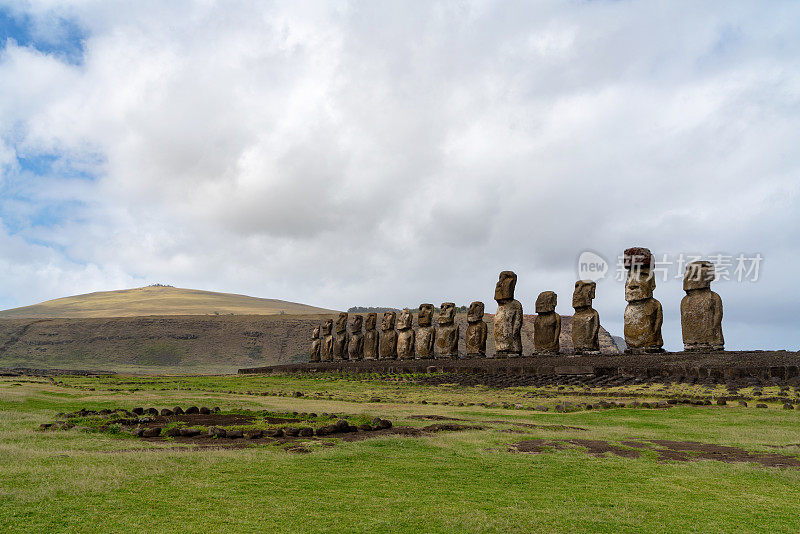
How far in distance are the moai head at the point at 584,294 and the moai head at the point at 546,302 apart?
1.31 meters

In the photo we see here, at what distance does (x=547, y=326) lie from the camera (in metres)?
26.4

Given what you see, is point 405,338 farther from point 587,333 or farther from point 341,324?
point 587,333

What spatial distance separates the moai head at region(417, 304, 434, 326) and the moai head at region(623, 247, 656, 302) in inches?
551

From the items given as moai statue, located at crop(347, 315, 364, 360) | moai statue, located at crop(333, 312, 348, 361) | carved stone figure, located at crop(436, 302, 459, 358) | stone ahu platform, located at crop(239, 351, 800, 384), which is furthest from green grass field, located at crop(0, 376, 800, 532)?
moai statue, located at crop(333, 312, 348, 361)

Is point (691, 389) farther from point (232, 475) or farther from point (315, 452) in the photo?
point (232, 475)

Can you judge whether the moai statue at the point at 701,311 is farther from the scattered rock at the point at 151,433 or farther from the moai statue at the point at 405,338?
the scattered rock at the point at 151,433

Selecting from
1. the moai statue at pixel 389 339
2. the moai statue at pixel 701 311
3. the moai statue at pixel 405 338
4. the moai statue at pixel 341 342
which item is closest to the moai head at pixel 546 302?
the moai statue at pixel 701 311

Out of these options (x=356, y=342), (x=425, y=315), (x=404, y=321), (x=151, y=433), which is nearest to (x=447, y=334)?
(x=425, y=315)

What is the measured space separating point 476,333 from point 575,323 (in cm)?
677

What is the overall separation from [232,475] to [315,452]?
1476 millimetres

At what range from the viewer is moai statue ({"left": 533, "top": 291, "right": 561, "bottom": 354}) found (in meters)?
26.0

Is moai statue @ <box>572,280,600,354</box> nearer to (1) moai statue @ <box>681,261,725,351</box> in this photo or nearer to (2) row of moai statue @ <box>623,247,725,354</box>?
(2) row of moai statue @ <box>623,247,725,354</box>

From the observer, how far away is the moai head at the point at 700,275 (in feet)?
67.8

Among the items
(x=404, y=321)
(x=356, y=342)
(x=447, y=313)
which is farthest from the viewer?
(x=356, y=342)
